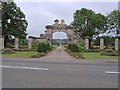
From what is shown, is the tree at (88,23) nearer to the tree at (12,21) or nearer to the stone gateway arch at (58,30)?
the stone gateway arch at (58,30)

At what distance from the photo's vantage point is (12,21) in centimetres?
2970

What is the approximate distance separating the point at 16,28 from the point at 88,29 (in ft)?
64.7

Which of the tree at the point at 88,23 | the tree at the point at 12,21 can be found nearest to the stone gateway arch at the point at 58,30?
the tree at the point at 88,23

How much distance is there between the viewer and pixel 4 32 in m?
27.6

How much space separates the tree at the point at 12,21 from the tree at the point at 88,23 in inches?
596

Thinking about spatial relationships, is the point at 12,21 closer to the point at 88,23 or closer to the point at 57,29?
the point at 57,29

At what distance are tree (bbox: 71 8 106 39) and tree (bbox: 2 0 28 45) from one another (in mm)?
15149

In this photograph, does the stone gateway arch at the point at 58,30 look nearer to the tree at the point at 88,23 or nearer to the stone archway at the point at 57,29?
the stone archway at the point at 57,29

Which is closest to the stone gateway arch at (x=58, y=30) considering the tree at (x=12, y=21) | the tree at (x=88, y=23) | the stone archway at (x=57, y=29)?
the stone archway at (x=57, y=29)

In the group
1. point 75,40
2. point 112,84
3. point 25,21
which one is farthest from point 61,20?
point 112,84

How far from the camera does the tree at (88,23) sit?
1131 inches

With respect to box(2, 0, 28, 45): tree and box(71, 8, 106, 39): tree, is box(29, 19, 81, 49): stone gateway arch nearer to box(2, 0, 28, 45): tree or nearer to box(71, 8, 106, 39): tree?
box(71, 8, 106, 39): tree

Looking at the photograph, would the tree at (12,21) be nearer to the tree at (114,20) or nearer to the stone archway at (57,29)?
the stone archway at (57,29)

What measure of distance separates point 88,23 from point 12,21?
21.3m
